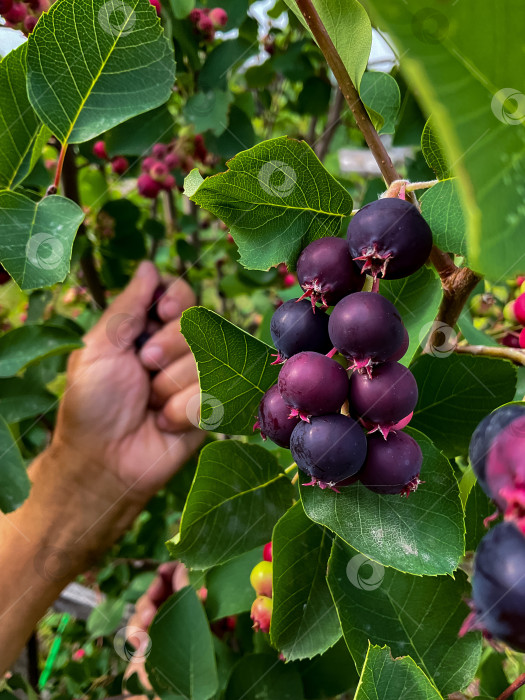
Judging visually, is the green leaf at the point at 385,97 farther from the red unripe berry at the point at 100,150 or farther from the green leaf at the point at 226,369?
the red unripe berry at the point at 100,150

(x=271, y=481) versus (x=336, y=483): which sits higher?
(x=336, y=483)

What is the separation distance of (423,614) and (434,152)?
0.46 meters

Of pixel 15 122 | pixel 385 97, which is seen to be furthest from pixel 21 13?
pixel 385 97

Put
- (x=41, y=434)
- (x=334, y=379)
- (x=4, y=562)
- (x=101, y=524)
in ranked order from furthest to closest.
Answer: (x=41, y=434), (x=101, y=524), (x=4, y=562), (x=334, y=379)

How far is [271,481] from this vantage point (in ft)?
2.20

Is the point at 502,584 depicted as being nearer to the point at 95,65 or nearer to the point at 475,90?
the point at 475,90

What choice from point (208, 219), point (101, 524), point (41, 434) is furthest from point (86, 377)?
point (208, 219)

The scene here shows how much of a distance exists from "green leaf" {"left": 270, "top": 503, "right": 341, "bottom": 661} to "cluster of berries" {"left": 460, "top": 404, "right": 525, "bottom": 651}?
26 cm

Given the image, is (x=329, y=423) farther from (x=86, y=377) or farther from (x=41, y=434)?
(x=41, y=434)

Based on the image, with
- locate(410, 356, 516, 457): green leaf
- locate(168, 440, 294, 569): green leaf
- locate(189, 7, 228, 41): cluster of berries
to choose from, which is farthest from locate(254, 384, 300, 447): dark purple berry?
locate(189, 7, 228, 41): cluster of berries

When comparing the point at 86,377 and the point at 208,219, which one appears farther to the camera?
the point at 208,219

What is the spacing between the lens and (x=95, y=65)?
67 centimetres

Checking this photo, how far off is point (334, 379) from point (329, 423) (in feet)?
0.11

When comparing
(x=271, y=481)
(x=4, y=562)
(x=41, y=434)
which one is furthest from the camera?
(x=41, y=434)
